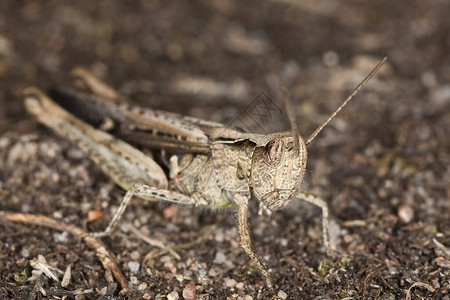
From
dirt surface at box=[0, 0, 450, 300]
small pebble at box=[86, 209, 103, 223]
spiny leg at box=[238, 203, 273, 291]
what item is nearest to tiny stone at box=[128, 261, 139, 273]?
dirt surface at box=[0, 0, 450, 300]

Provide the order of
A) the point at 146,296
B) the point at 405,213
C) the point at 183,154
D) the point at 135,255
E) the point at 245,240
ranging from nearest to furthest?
the point at 146,296 → the point at 245,240 → the point at 135,255 → the point at 183,154 → the point at 405,213

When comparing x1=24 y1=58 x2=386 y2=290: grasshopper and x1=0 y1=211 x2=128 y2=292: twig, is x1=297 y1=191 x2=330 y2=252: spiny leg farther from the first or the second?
x1=0 y1=211 x2=128 y2=292: twig

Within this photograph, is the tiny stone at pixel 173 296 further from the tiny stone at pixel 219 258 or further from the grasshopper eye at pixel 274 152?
the grasshopper eye at pixel 274 152

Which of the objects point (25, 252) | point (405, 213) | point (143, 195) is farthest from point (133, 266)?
point (405, 213)

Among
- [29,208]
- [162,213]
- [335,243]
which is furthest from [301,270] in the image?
[29,208]

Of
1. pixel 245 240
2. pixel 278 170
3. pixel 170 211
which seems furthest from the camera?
pixel 170 211

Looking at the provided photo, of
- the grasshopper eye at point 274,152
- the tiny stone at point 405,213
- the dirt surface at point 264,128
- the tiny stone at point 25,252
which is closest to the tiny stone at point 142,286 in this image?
the dirt surface at point 264,128

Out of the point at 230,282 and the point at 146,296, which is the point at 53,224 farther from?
the point at 230,282
